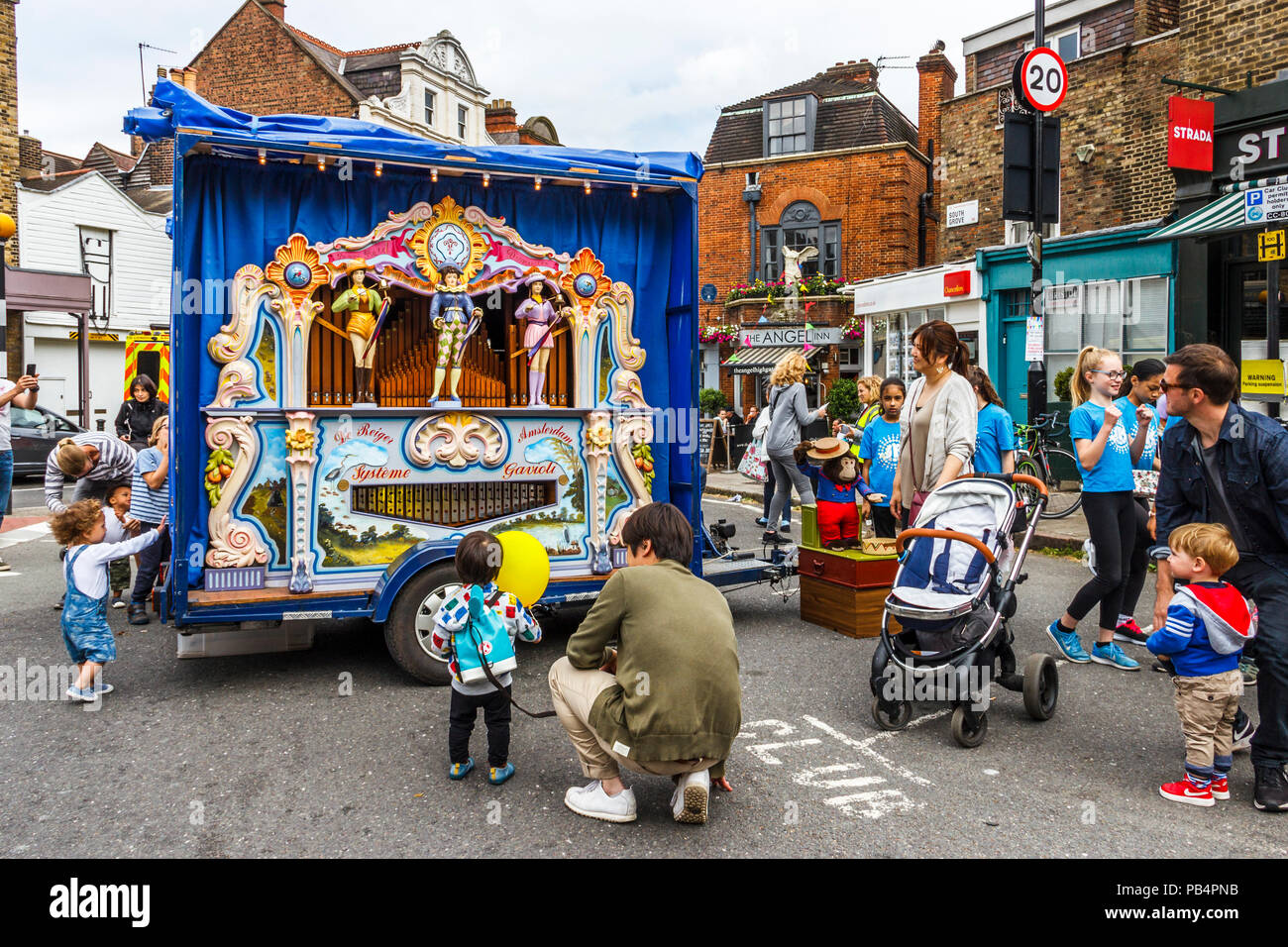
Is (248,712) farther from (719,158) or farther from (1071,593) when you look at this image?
(719,158)

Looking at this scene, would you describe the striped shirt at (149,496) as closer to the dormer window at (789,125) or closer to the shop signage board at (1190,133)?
the shop signage board at (1190,133)

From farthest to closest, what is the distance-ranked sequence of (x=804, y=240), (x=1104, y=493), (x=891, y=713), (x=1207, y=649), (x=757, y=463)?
(x=804, y=240), (x=757, y=463), (x=1104, y=493), (x=891, y=713), (x=1207, y=649)

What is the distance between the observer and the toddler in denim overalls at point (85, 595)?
5.61 metres

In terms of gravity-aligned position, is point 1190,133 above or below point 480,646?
above

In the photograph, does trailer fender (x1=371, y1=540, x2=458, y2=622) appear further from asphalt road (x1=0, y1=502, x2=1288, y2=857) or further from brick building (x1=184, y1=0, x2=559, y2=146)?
brick building (x1=184, y1=0, x2=559, y2=146)

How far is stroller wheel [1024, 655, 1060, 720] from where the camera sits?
514cm

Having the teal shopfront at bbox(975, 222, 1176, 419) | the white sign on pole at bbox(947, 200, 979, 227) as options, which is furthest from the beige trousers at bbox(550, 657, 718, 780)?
the white sign on pole at bbox(947, 200, 979, 227)

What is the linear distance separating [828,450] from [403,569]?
3.31 metres

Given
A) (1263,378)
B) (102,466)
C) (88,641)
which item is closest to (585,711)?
(88,641)

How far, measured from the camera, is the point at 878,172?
28.8m

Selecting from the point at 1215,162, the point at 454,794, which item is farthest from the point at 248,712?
the point at 1215,162

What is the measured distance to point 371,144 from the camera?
220 inches

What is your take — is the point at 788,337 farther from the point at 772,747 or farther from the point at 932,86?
the point at 772,747
